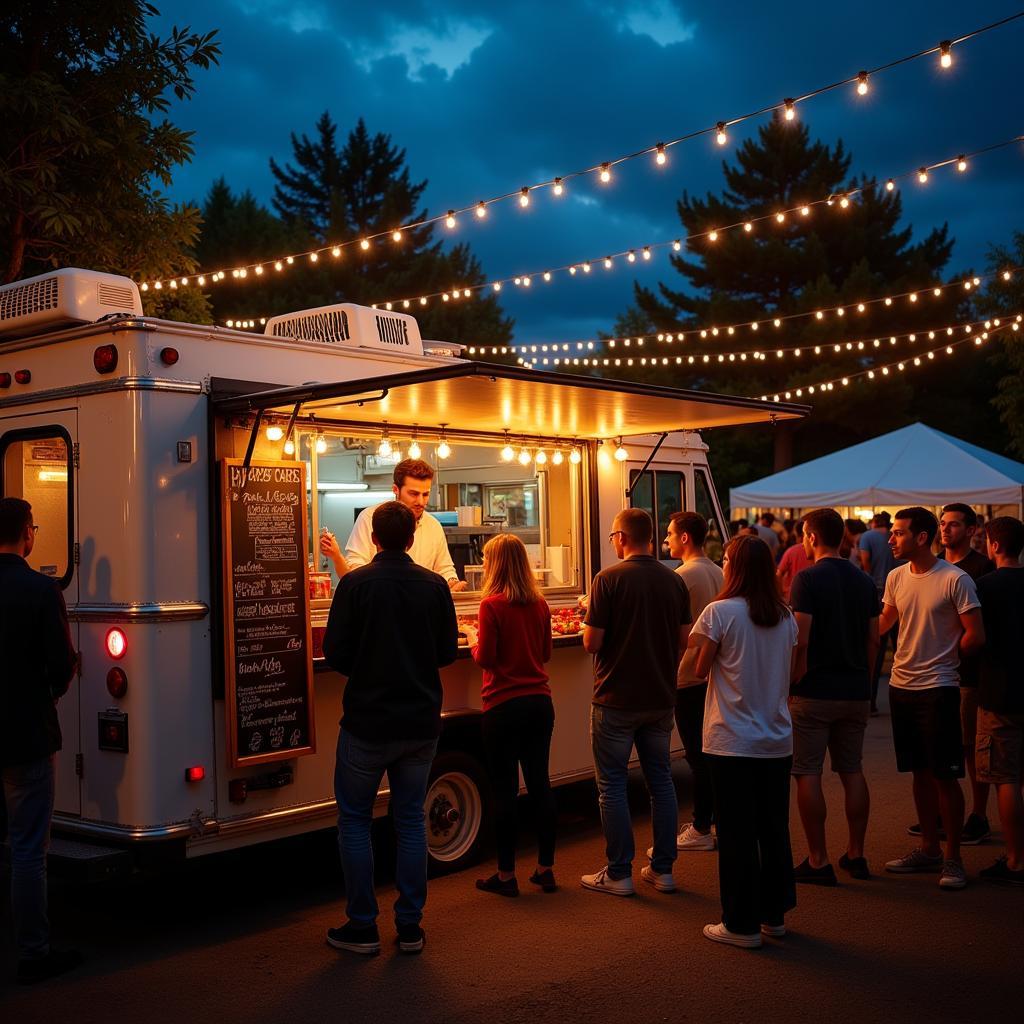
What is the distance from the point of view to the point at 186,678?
17.5 ft

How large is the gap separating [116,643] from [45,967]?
1.33 m

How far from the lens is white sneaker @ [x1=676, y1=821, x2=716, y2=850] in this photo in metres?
6.77

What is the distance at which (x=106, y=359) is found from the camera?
543 cm

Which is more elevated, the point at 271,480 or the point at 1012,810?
the point at 271,480

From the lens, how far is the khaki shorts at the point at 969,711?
6.52 m

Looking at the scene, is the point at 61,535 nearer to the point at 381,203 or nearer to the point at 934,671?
the point at 934,671

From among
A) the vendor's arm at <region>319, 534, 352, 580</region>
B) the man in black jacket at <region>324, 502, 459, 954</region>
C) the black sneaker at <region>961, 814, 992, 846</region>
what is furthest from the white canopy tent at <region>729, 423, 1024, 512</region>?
the man in black jacket at <region>324, 502, 459, 954</region>

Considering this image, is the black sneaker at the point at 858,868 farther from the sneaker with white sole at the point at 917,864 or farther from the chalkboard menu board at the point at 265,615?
the chalkboard menu board at the point at 265,615

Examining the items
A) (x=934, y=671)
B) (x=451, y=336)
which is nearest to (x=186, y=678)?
(x=934, y=671)

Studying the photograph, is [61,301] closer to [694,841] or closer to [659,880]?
[659,880]

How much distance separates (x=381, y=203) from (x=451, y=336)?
9693mm

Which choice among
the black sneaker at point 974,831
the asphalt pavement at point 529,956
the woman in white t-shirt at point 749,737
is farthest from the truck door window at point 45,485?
the black sneaker at point 974,831

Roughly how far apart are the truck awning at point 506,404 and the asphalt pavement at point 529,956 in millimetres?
2403

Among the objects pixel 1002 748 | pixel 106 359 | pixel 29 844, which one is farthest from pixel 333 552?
pixel 1002 748
